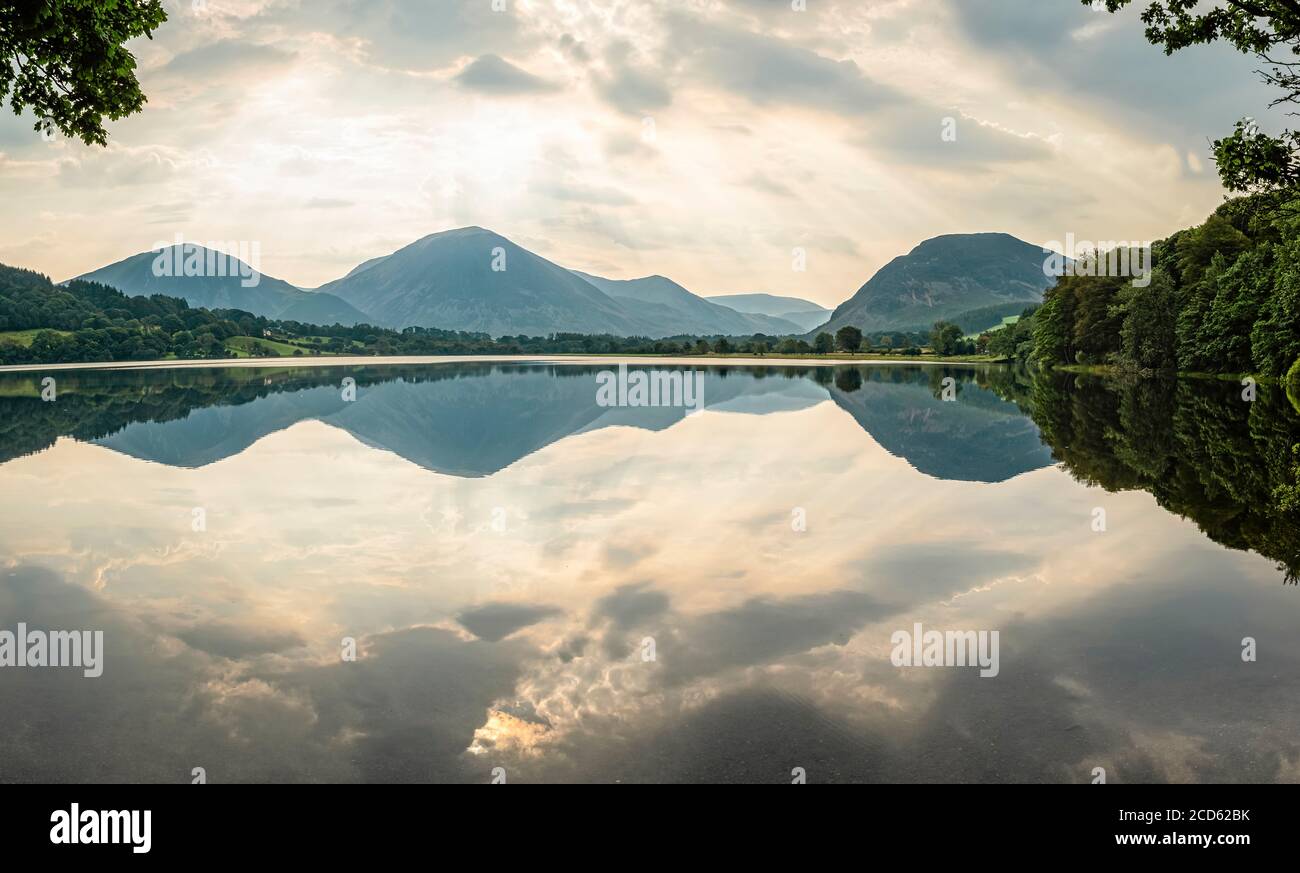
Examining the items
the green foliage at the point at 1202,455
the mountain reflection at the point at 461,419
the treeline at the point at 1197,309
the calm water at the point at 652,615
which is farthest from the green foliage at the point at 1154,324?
the calm water at the point at 652,615

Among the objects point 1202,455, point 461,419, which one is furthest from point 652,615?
point 461,419

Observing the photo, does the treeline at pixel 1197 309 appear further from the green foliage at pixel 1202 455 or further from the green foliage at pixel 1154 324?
the green foliage at pixel 1202 455

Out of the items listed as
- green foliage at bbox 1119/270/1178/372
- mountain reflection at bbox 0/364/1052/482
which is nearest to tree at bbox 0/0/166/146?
mountain reflection at bbox 0/364/1052/482

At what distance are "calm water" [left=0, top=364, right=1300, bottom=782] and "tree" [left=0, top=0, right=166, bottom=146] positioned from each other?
34.3 ft

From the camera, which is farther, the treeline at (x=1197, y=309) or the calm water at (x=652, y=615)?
the treeline at (x=1197, y=309)

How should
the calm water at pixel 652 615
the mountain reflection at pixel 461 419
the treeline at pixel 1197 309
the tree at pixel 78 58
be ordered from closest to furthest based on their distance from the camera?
the calm water at pixel 652 615 → the tree at pixel 78 58 → the mountain reflection at pixel 461 419 → the treeline at pixel 1197 309

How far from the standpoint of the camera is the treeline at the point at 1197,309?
68.6m

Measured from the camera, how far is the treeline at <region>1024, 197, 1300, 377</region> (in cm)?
6862

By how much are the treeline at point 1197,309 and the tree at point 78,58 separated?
58910mm

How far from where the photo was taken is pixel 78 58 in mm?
18922

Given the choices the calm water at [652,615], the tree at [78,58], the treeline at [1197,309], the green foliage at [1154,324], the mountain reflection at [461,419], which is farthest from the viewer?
the green foliage at [1154,324]

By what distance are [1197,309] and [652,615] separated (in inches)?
3703
